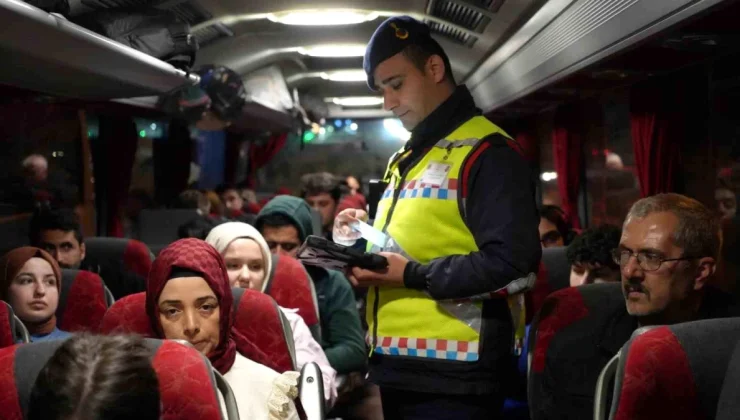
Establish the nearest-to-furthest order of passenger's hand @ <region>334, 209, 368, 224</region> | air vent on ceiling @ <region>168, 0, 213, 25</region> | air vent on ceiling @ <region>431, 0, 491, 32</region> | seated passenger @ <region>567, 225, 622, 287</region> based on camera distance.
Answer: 1. passenger's hand @ <region>334, 209, 368, 224</region>
2. seated passenger @ <region>567, 225, 622, 287</region>
3. air vent on ceiling @ <region>168, 0, 213, 25</region>
4. air vent on ceiling @ <region>431, 0, 491, 32</region>

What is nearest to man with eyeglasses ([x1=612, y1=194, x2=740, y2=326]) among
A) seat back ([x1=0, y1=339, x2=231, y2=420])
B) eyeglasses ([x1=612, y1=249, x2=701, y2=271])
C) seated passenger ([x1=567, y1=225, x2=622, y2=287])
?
eyeglasses ([x1=612, y1=249, x2=701, y2=271])

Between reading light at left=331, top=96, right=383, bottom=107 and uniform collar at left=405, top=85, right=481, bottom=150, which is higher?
reading light at left=331, top=96, right=383, bottom=107

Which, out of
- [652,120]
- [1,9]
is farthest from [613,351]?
[652,120]

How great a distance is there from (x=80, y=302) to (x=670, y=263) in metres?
2.95

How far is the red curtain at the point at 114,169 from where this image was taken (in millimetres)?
8367

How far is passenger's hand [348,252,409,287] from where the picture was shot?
2424 millimetres

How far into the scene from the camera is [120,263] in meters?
5.50

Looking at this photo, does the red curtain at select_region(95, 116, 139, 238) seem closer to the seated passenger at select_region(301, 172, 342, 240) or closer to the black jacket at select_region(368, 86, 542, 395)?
the seated passenger at select_region(301, 172, 342, 240)

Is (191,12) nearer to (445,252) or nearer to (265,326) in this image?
(265,326)

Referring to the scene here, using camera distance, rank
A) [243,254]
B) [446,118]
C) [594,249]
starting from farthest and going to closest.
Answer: [594,249], [243,254], [446,118]

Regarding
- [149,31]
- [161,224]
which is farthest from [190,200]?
[149,31]

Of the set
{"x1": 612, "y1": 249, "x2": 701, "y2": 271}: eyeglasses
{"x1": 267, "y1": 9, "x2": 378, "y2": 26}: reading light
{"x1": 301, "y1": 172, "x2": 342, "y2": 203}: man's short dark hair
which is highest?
{"x1": 267, "y1": 9, "x2": 378, "y2": 26}: reading light

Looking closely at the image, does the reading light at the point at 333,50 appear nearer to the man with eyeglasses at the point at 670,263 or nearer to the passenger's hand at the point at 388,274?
the man with eyeglasses at the point at 670,263

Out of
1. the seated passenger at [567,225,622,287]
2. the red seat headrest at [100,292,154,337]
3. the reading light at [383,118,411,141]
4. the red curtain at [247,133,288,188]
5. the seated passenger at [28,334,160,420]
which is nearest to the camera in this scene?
the seated passenger at [28,334,160,420]
